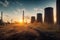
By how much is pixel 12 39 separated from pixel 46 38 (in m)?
4.53

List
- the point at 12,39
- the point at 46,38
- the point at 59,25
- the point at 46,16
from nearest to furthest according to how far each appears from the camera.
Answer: the point at 12,39, the point at 46,38, the point at 59,25, the point at 46,16

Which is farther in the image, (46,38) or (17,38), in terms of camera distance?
(46,38)

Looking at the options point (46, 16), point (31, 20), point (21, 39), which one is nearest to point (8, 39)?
point (21, 39)

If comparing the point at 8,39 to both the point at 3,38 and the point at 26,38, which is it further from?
the point at 26,38

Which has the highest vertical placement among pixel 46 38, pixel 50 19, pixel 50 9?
pixel 50 9

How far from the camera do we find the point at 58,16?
97.3ft

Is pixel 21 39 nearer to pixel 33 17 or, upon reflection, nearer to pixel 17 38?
pixel 17 38

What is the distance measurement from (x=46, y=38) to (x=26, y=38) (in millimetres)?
2947

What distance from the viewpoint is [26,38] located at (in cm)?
1594

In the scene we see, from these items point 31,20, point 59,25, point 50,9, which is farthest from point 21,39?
point 31,20

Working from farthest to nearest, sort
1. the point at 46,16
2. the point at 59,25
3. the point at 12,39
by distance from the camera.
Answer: the point at 46,16
the point at 59,25
the point at 12,39

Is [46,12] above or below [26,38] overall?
above

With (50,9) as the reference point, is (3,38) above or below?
below

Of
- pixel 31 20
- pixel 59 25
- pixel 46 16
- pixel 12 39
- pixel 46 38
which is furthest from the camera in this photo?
pixel 31 20
